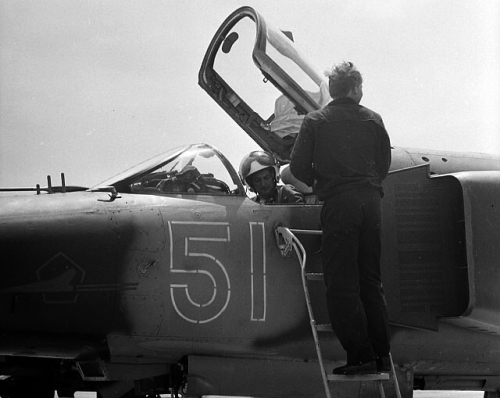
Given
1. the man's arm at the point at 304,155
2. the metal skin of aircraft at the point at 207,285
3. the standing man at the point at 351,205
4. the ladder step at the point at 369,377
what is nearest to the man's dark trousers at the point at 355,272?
the standing man at the point at 351,205

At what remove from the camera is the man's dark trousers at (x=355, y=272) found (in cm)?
579

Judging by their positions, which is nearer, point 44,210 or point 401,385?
point 44,210

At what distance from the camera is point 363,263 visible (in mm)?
5938

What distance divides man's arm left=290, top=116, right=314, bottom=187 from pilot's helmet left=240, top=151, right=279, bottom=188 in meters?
1.07

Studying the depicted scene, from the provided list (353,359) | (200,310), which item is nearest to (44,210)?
(200,310)

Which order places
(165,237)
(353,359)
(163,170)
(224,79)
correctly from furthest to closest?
(224,79) < (163,170) < (165,237) < (353,359)

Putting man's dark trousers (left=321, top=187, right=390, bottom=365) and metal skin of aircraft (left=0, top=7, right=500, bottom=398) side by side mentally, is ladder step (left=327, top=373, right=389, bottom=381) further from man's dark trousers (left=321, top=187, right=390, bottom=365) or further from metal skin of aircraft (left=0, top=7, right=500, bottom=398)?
metal skin of aircraft (left=0, top=7, right=500, bottom=398)

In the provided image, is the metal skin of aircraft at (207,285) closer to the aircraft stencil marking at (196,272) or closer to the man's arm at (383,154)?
the aircraft stencil marking at (196,272)

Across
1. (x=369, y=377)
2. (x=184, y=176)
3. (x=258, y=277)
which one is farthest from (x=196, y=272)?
(x=369, y=377)

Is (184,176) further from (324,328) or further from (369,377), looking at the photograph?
(369,377)

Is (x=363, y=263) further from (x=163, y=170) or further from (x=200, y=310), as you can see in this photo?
(x=163, y=170)

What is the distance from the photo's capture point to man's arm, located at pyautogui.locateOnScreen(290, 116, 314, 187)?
6070 millimetres

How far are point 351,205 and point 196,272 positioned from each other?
126 cm

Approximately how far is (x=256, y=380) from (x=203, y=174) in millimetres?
1690
